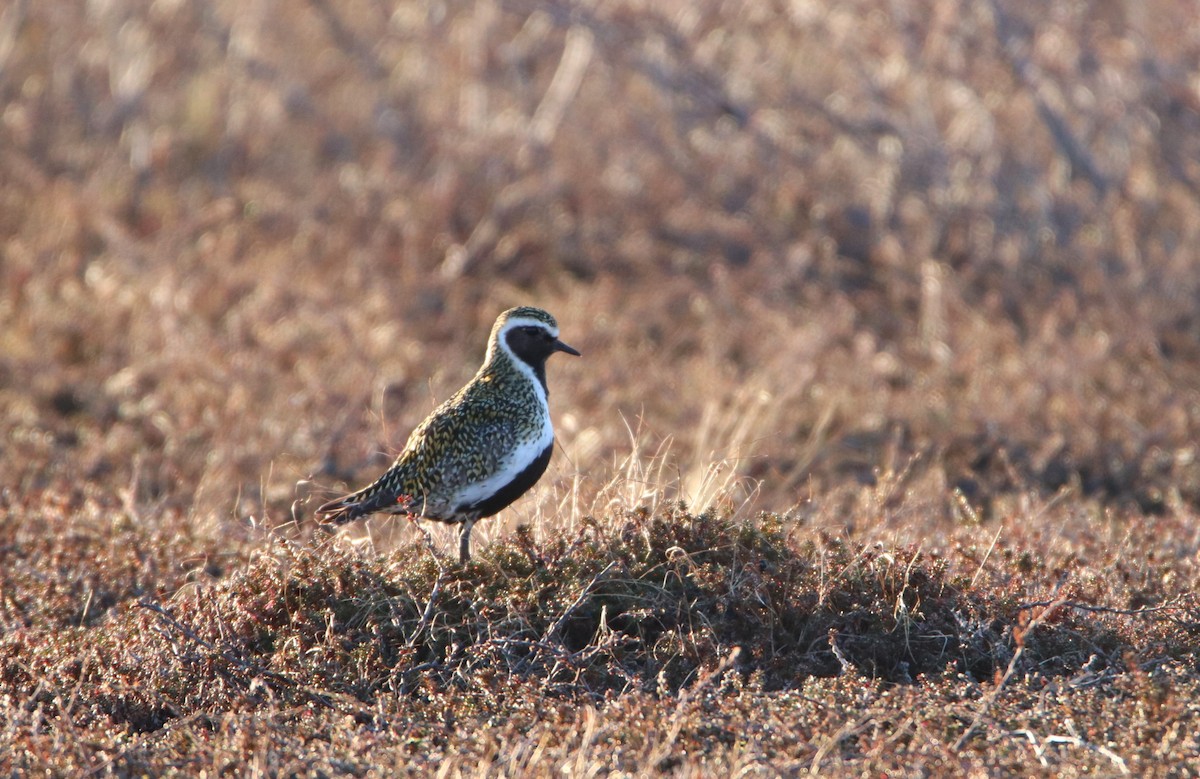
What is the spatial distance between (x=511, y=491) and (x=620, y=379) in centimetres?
407

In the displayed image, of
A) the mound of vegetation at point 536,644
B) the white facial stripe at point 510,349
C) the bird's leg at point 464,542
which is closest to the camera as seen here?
the mound of vegetation at point 536,644

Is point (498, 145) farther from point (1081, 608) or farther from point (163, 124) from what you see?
point (1081, 608)

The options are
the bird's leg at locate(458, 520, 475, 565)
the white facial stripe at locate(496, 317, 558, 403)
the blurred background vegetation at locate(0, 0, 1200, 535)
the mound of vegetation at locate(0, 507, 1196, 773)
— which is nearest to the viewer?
the mound of vegetation at locate(0, 507, 1196, 773)

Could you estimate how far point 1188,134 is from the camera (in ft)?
34.1

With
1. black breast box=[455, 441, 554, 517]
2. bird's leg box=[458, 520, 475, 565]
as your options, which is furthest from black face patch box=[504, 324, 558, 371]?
bird's leg box=[458, 520, 475, 565]

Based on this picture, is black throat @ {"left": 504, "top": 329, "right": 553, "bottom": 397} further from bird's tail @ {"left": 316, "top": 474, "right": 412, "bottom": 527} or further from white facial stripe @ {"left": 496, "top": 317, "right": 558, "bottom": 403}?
bird's tail @ {"left": 316, "top": 474, "right": 412, "bottom": 527}

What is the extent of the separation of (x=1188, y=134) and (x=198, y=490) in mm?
7120

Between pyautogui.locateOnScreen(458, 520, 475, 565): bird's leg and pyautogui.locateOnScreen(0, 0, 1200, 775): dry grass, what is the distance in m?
0.08

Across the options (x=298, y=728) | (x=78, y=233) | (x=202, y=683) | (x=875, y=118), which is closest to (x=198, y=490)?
(x=202, y=683)

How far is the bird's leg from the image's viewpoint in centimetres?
544

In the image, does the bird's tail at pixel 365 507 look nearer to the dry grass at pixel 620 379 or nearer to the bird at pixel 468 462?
the bird at pixel 468 462

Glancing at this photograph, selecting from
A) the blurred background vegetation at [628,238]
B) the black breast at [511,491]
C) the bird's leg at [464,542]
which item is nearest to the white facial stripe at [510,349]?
the black breast at [511,491]

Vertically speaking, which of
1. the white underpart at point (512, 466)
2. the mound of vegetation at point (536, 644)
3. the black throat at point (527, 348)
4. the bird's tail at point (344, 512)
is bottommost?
the mound of vegetation at point (536, 644)

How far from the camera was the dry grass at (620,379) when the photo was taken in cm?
467
